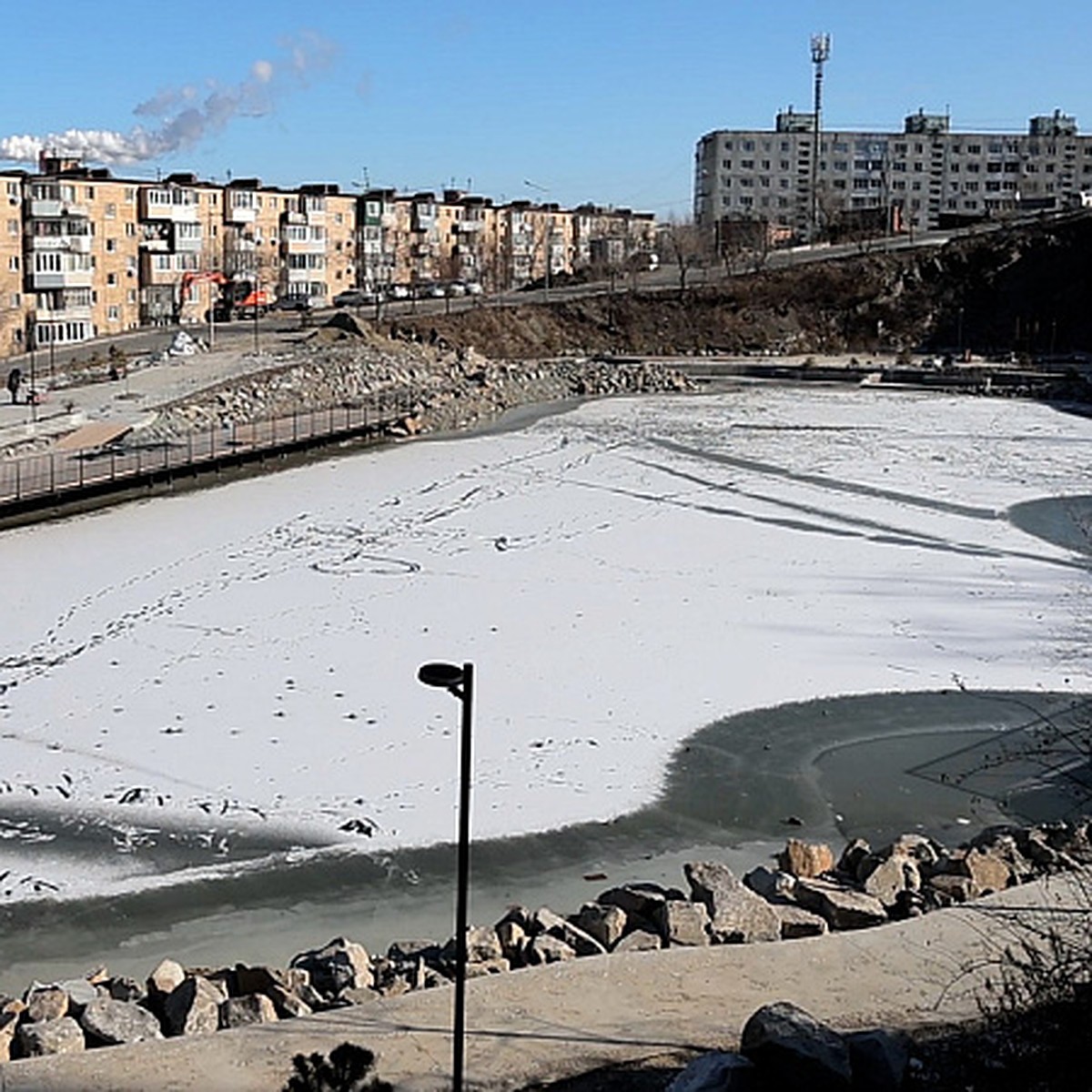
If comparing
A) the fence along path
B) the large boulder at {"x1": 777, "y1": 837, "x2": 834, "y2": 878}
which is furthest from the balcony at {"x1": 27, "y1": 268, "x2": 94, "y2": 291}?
the large boulder at {"x1": 777, "y1": 837, "x2": 834, "y2": 878}

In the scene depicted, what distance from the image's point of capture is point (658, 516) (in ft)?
82.5

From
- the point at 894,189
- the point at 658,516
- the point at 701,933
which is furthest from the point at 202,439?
Answer: the point at 894,189

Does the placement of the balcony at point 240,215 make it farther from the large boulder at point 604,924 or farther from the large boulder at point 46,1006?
the large boulder at point 46,1006

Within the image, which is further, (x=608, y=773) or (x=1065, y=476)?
(x=1065, y=476)

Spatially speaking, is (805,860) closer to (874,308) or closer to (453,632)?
(453,632)

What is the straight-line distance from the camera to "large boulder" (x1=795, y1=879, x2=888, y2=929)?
9648mm

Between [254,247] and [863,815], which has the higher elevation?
[254,247]

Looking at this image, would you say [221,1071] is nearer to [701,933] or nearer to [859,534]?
[701,933]

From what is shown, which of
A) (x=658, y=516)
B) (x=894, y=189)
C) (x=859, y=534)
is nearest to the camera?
(x=859, y=534)

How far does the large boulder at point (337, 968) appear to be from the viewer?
8.75 m

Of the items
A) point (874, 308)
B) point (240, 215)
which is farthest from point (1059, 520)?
point (240, 215)

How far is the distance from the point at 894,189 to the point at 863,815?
383 ft

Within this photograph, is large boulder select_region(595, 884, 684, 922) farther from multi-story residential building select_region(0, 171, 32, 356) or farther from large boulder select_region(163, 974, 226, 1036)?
multi-story residential building select_region(0, 171, 32, 356)

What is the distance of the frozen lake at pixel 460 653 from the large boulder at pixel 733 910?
4.85 feet
